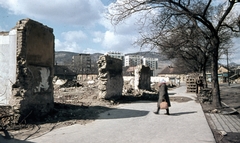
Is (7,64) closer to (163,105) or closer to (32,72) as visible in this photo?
(32,72)

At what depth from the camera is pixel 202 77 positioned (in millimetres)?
23984

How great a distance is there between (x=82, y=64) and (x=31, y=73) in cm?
7046

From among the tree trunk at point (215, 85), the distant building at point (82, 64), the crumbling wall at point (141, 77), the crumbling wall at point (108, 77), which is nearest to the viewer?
the tree trunk at point (215, 85)

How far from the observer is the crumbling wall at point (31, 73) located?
8344 mm

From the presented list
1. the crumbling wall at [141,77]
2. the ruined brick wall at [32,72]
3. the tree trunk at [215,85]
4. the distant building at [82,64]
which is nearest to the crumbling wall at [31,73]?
the ruined brick wall at [32,72]

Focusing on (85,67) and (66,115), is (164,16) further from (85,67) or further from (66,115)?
(85,67)

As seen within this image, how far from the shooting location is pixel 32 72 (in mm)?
8844

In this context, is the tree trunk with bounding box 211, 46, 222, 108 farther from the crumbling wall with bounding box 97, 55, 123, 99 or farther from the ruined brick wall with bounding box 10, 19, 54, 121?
the ruined brick wall with bounding box 10, 19, 54, 121

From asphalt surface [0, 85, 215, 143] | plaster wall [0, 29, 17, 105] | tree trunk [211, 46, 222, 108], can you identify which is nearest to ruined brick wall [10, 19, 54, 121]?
plaster wall [0, 29, 17, 105]

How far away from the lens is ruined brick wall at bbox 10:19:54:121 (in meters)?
8.38

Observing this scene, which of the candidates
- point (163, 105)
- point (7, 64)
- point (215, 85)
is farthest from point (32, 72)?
point (215, 85)

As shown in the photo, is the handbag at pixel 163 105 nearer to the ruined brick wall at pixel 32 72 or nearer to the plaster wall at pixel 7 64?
the ruined brick wall at pixel 32 72

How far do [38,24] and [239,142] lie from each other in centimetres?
809

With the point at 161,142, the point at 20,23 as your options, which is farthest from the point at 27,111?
the point at 161,142
